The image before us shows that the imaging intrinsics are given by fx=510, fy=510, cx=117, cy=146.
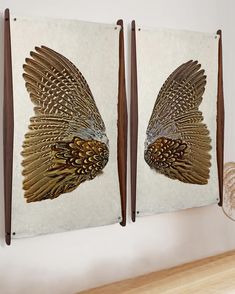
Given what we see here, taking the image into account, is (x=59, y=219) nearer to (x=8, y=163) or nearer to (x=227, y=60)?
(x=8, y=163)

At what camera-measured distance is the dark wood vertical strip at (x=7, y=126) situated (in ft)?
6.33

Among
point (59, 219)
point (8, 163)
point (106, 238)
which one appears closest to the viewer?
point (8, 163)

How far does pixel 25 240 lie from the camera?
2041 mm

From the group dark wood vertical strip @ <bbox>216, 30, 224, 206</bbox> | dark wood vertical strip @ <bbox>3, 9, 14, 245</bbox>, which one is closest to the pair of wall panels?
dark wood vertical strip @ <bbox>3, 9, 14, 245</bbox>

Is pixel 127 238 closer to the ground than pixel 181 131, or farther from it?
closer to the ground

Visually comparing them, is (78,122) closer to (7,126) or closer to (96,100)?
(96,100)

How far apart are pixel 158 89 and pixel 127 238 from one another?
0.72 metres

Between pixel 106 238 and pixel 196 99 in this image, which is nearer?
pixel 106 238

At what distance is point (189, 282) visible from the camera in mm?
1979

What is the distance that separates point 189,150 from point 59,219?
81cm

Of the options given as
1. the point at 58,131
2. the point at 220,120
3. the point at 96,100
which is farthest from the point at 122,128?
the point at 220,120

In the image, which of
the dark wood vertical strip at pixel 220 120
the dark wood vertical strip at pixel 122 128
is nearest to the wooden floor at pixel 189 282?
the dark wood vertical strip at pixel 122 128

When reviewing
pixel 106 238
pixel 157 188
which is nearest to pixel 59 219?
pixel 106 238

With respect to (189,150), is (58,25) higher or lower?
higher
